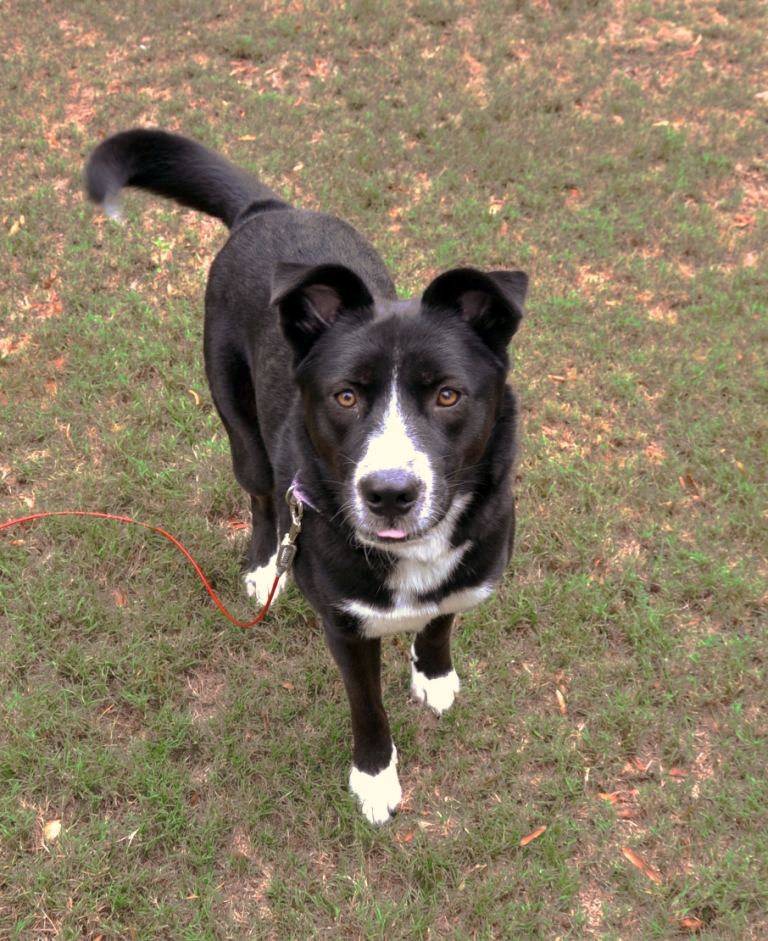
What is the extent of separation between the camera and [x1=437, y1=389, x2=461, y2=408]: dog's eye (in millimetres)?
2172

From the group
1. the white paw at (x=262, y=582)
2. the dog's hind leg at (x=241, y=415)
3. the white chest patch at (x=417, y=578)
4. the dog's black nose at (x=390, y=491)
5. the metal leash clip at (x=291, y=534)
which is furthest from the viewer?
the white paw at (x=262, y=582)

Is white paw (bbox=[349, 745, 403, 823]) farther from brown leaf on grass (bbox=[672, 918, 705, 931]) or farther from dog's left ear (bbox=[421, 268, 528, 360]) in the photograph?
dog's left ear (bbox=[421, 268, 528, 360])

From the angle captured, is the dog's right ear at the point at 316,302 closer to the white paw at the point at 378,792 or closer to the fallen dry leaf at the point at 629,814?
the white paw at the point at 378,792

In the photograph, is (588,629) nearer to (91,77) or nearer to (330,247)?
(330,247)

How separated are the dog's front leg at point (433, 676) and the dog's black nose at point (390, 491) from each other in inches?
45.7

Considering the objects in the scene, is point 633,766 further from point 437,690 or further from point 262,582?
point 262,582

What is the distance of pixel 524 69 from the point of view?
275 inches

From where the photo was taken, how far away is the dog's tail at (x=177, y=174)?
2854 millimetres

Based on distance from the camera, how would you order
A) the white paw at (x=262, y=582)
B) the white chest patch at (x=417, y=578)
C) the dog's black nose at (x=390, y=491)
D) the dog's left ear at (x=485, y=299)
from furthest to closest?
the white paw at (x=262, y=582), the white chest patch at (x=417, y=578), the dog's left ear at (x=485, y=299), the dog's black nose at (x=390, y=491)

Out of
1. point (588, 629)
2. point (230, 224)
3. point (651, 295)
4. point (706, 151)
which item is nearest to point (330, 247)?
point (230, 224)

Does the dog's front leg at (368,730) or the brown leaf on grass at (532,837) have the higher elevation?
the dog's front leg at (368,730)

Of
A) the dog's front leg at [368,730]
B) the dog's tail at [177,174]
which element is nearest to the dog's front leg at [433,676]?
the dog's front leg at [368,730]

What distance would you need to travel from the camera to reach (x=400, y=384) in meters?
2.15

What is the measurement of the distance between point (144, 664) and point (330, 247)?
1970 mm
